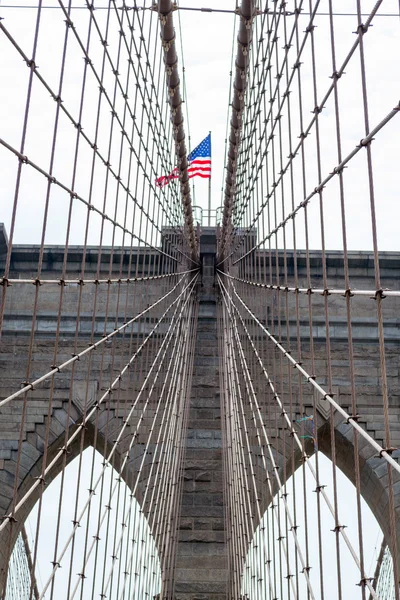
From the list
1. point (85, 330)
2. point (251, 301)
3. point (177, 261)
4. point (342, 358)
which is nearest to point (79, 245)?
point (85, 330)

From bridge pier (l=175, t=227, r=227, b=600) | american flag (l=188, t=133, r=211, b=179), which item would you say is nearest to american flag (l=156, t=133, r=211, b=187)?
american flag (l=188, t=133, r=211, b=179)

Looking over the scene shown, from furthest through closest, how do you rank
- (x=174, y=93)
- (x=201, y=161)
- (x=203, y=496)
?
1. (x=201, y=161)
2. (x=203, y=496)
3. (x=174, y=93)

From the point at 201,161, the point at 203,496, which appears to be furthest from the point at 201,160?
the point at 203,496

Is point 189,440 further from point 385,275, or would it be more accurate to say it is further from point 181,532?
point 385,275

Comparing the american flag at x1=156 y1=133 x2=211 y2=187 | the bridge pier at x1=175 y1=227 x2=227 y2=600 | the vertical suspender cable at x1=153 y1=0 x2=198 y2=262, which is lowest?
the bridge pier at x1=175 y1=227 x2=227 y2=600

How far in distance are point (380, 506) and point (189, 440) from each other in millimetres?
2649

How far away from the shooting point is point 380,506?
10.8 m

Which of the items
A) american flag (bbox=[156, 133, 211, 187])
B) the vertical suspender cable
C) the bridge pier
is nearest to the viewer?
the vertical suspender cable

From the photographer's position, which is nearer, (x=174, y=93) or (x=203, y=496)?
(x=174, y=93)

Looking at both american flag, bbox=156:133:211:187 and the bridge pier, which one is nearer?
the bridge pier

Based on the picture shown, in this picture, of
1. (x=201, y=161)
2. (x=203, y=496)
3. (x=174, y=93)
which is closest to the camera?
(x=174, y=93)

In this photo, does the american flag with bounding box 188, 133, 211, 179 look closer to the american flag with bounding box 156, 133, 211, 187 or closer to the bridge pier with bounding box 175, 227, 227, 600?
the american flag with bounding box 156, 133, 211, 187

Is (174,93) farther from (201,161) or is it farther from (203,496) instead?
(201,161)

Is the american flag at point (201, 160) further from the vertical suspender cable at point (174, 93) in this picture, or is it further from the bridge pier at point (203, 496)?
the bridge pier at point (203, 496)
